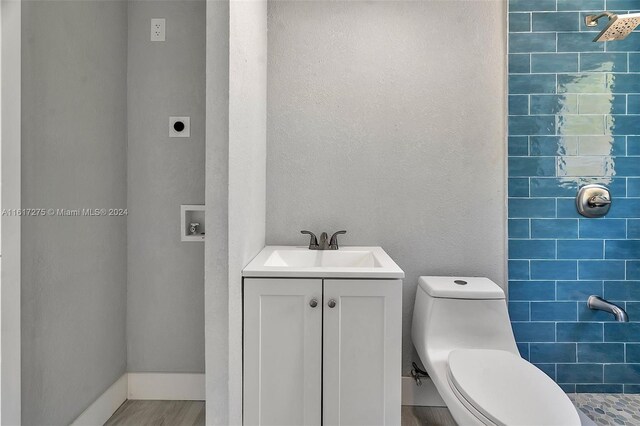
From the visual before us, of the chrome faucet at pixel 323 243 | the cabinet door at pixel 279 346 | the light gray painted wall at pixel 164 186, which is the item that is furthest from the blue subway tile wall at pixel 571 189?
the light gray painted wall at pixel 164 186

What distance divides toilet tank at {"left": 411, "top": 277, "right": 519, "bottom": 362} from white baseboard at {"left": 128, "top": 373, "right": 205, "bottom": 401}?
1208 millimetres

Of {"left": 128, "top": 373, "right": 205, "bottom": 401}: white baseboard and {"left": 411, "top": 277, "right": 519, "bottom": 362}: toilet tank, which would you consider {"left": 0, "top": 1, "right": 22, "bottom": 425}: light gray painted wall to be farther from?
{"left": 411, "top": 277, "right": 519, "bottom": 362}: toilet tank

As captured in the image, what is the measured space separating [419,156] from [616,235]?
1.08 metres

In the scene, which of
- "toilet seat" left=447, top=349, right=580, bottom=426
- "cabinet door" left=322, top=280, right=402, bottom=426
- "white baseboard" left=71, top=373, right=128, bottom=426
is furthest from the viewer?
"white baseboard" left=71, top=373, right=128, bottom=426

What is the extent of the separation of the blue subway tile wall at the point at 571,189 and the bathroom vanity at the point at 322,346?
3.24 feet

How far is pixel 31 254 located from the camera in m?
1.25

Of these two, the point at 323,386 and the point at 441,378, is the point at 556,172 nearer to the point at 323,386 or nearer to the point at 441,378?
the point at 441,378

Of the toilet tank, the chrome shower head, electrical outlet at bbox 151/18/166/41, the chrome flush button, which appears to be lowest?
the toilet tank

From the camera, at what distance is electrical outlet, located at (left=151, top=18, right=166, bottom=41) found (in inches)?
74.9

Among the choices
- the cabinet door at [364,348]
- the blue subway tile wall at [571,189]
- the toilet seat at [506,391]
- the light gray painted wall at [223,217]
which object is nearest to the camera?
the toilet seat at [506,391]

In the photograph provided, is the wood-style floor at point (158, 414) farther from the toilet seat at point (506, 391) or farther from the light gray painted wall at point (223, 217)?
the toilet seat at point (506, 391)

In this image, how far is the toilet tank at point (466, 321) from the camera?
167 centimetres

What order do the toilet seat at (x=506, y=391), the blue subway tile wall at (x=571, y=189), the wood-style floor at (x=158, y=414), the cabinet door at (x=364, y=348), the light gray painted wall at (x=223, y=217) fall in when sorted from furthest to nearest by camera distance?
the blue subway tile wall at (x=571, y=189) → the wood-style floor at (x=158, y=414) → the cabinet door at (x=364, y=348) → the light gray painted wall at (x=223, y=217) → the toilet seat at (x=506, y=391)

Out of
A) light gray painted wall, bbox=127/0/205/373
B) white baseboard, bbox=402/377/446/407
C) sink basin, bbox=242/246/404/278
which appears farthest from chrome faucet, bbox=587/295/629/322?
light gray painted wall, bbox=127/0/205/373
